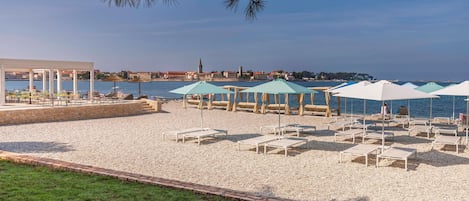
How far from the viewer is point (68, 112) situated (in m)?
18.5

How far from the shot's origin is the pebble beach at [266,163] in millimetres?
6863

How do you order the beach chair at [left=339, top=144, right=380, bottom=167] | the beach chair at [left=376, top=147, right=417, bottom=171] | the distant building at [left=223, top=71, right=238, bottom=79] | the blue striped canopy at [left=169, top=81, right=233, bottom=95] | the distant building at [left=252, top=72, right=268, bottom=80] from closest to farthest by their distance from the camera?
the beach chair at [left=376, top=147, right=417, bottom=171]
the beach chair at [left=339, top=144, right=380, bottom=167]
the blue striped canopy at [left=169, top=81, right=233, bottom=95]
the distant building at [left=252, top=72, right=268, bottom=80]
the distant building at [left=223, top=71, right=238, bottom=79]

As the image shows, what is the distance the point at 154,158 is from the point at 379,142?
283 inches

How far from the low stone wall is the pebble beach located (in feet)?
6.54

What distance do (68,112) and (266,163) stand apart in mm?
12739

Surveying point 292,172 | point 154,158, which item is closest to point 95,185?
point 154,158

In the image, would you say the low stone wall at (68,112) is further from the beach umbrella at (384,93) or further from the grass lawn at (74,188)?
the beach umbrella at (384,93)

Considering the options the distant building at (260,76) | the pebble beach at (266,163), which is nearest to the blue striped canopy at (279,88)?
the pebble beach at (266,163)

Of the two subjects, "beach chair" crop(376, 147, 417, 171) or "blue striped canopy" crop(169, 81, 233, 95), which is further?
"blue striped canopy" crop(169, 81, 233, 95)

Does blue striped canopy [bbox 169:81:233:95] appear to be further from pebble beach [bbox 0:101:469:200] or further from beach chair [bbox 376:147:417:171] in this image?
beach chair [bbox 376:147:417:171]

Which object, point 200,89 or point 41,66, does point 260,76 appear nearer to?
point 41,66

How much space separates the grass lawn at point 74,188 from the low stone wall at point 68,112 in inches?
418

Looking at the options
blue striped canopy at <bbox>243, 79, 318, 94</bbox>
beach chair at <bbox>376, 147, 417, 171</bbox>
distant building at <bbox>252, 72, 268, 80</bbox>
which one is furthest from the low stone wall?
distant building at <bbox>252, 72, 268, 80</bbox>

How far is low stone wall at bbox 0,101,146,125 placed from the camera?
54.0ft
